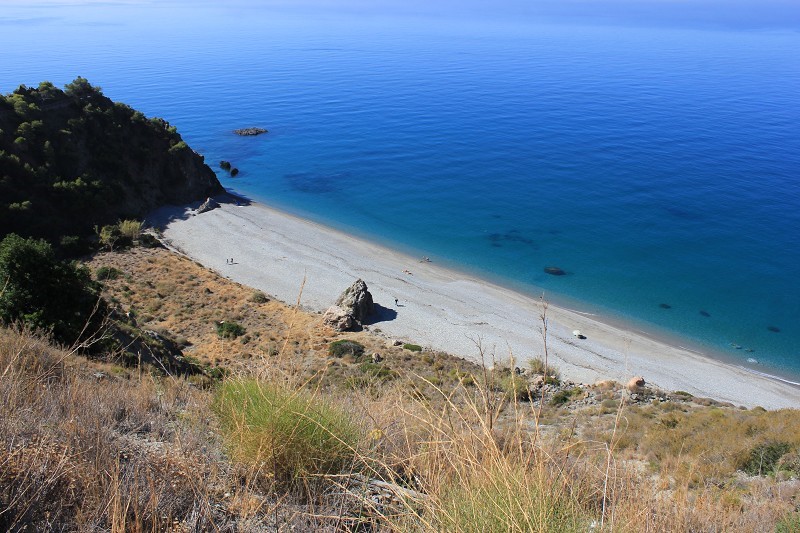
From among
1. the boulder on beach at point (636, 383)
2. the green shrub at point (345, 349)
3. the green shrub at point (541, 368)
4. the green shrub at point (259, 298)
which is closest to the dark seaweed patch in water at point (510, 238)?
the green shrub at point (541, 368)

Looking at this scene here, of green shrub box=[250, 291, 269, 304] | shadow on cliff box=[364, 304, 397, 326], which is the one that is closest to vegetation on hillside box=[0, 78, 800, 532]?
green shrub box=[250, 291, 269, 304]

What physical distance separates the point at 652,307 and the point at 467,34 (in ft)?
591

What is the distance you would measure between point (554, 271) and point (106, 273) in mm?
29815

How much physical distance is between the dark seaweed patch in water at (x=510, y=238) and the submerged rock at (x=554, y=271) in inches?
150

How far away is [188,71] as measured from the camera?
11756 centimetres

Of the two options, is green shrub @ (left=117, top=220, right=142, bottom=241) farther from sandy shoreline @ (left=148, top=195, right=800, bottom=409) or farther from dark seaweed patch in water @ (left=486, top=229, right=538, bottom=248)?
dark seaweed patch in water @ (left=486, top=229, right=538, bottom=248)

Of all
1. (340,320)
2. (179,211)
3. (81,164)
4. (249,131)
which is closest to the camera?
(340,320)

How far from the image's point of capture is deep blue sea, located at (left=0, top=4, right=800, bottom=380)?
37094 millimetres

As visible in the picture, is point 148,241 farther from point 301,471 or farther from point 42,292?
point 301,471

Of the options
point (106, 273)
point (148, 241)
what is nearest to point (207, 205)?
point (148, 241)

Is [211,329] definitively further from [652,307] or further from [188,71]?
[188,71]

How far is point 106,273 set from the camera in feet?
103

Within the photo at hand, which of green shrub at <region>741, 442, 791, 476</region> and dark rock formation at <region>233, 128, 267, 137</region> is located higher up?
dark rock formation at <region>233, 128, 267, 137</region>

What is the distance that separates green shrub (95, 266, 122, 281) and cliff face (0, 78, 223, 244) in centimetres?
669
